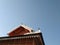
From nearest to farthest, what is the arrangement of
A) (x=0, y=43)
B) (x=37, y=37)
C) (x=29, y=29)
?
(x=37, y=37) → (x=0, y=43) → (x=29, y=29)

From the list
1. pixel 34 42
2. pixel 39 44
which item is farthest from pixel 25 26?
pixel 34 42

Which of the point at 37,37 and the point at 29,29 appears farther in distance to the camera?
the point at 29,29

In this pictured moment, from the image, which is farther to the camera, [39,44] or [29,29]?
[29,29]

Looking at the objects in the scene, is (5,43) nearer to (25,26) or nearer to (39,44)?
(39,44)

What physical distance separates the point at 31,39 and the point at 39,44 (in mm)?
2327

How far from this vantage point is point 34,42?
18.6 m

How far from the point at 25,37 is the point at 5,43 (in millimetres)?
2506

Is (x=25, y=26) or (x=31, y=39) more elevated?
(x=25, y=26)

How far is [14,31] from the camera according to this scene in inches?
984

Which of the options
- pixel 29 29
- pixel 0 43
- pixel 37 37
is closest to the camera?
→ pixel 37 37

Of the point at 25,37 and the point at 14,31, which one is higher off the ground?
the point at 14,31

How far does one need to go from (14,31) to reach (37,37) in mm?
7296

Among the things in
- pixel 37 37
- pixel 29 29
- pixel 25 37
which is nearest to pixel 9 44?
pixel 25 37

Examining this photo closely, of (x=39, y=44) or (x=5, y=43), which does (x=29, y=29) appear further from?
(x=5, y=43)
